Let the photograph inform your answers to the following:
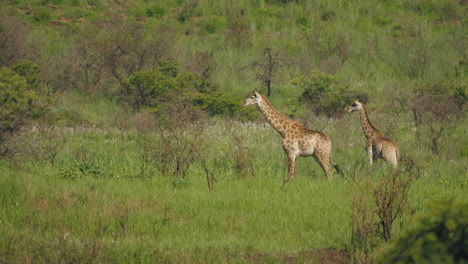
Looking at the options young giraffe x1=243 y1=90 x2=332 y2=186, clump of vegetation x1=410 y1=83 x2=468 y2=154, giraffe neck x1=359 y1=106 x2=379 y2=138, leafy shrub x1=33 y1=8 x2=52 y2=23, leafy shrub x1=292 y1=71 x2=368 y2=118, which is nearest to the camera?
young giraffe x1=243 y1=90 x2=332 y2=186

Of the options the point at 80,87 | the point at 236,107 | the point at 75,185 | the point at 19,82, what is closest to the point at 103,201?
the point at 75,185

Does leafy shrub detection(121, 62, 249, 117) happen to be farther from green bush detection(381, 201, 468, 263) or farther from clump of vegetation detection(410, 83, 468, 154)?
green bush detection(381, 201, 468, 263)

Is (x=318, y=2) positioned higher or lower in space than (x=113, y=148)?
higher

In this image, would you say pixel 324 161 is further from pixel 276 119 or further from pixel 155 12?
pixel 155 12

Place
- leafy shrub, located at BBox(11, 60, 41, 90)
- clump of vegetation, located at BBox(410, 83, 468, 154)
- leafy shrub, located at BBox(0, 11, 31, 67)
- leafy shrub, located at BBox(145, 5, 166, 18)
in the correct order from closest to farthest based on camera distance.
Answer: clump of vegetation, located at BBox(410, 83, 468, 154) → leafy shrub, located at BBox(11, 60, 41, 90) → leafy shrub, located at BBox(0, 11, 31, 67) → leafy shrub, located at BBox(145, 5, 166, 18)

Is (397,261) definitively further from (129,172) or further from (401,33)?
(401,33)

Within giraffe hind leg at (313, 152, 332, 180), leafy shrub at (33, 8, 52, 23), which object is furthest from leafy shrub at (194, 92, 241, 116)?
leafy shrub at (33, 8, 52, 23)

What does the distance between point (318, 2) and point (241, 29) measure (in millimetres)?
6428

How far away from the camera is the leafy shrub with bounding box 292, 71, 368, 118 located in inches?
939

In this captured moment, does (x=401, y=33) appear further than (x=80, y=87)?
Yes

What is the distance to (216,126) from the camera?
65.9 ft

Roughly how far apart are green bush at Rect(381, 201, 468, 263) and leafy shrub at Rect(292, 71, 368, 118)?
18.8 meters

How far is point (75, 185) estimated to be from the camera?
1127cm

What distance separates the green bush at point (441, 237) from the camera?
4.43 m
